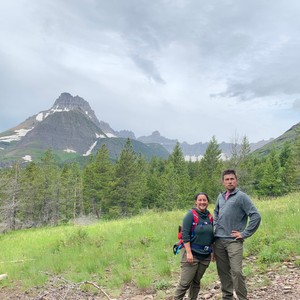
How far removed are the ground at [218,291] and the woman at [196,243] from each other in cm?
129

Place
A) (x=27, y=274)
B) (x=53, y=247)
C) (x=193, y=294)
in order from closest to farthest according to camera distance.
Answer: (x=193, y=294)
(x=27, y=274)
(x=53, y=247)

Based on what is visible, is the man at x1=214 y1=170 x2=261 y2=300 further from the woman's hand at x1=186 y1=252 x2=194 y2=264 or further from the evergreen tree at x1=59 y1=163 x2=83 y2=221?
the evergreen tree at x1=59 y1=163 x2=83 y2=221

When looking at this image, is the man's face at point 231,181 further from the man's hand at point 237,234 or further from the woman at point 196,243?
the man's hand at point 237,234

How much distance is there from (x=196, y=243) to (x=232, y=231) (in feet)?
2.26

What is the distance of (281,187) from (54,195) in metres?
37.4

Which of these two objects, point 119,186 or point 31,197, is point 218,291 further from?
point 31,197

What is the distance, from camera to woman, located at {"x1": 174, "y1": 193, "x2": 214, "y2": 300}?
5.54 meters

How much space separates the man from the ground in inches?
44.2

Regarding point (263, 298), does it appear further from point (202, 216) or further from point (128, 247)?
point (128, 247)

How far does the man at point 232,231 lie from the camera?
5254mm

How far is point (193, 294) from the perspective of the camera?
5965mm

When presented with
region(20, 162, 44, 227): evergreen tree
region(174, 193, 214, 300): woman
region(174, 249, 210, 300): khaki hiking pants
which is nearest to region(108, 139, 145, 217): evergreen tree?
region(20, 162, 44, 227): evergreen tree

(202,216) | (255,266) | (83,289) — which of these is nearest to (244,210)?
(202,216)

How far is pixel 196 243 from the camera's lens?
18.3 feet
